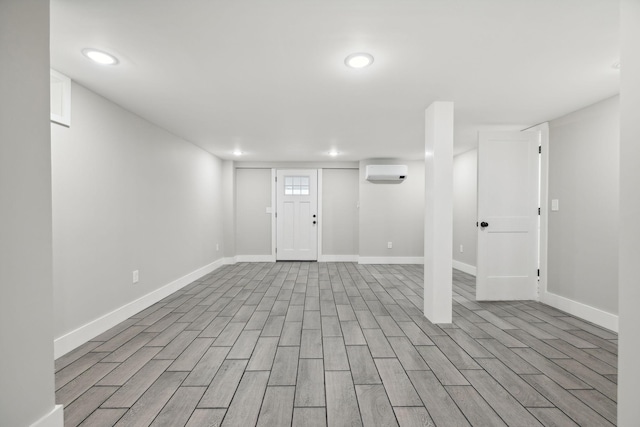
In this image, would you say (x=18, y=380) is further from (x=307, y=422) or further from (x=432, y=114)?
(x=432, y=114)

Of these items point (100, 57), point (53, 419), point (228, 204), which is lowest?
point (53, 419)

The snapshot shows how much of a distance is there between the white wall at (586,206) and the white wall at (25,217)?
174 inches

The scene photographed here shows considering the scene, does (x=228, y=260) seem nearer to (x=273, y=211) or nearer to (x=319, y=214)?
(x=273, y=211)

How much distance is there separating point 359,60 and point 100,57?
1831mm

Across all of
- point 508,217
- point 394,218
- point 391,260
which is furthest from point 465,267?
point 508,217

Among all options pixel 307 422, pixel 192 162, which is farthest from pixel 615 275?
pixel 192 162

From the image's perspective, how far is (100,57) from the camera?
203 centimetres

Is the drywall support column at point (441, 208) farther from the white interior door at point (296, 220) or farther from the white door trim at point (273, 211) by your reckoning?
the white door trim at point (273, 211)

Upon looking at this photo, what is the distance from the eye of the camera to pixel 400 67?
87.0 inches

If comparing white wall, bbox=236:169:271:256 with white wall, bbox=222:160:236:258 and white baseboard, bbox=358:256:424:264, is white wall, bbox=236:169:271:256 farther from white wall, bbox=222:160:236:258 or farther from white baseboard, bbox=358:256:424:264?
white baseboard, bbox=358:256:424:264

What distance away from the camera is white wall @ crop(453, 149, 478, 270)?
207 inches

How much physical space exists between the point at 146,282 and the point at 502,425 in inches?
144

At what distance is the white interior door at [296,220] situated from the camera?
6.58 metres

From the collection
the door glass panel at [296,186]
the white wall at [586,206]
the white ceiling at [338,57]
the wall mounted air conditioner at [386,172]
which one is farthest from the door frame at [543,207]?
the door glass panel at [296,186]
